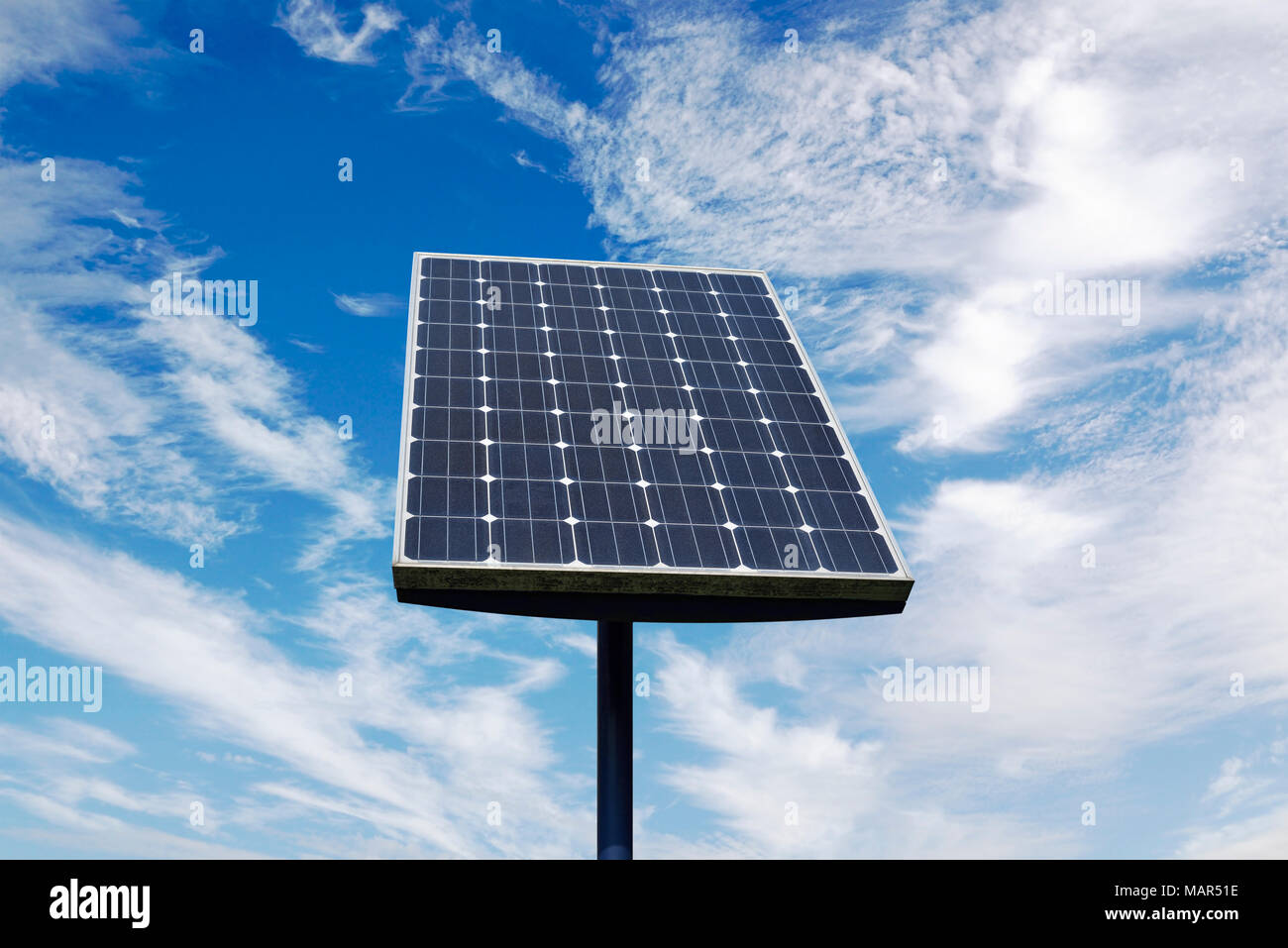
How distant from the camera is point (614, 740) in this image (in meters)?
19.3

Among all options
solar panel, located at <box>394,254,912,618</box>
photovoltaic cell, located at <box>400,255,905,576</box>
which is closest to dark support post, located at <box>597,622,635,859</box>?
solar panel, located at <box>394,254,912,618</box>

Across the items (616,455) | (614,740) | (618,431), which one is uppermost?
(618,431)

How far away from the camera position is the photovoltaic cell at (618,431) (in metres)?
17.3

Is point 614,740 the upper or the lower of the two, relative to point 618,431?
lower

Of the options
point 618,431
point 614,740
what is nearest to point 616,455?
point 618,431

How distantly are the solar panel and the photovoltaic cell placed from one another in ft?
0.12

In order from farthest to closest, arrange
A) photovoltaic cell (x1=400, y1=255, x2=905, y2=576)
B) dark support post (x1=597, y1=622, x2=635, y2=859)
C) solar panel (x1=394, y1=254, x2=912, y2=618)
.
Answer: dark support post (x1=597, y1=622, x2=635, y2=859), photovoltaic cell (x1=400, y1=255, x2=905, y2=576), solar panel (x1=394, y1=254, x2=912, y2=618)

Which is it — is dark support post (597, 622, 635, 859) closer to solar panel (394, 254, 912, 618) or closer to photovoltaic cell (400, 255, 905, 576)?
solar panel (394, 254, 912, 618)

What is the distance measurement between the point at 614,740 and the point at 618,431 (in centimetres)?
519

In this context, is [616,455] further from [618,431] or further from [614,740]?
[614,740]

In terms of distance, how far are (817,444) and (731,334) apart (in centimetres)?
382

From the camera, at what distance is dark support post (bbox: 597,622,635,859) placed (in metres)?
18.8

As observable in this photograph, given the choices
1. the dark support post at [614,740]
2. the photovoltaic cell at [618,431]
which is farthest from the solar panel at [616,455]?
the dark support post at [614,740]
